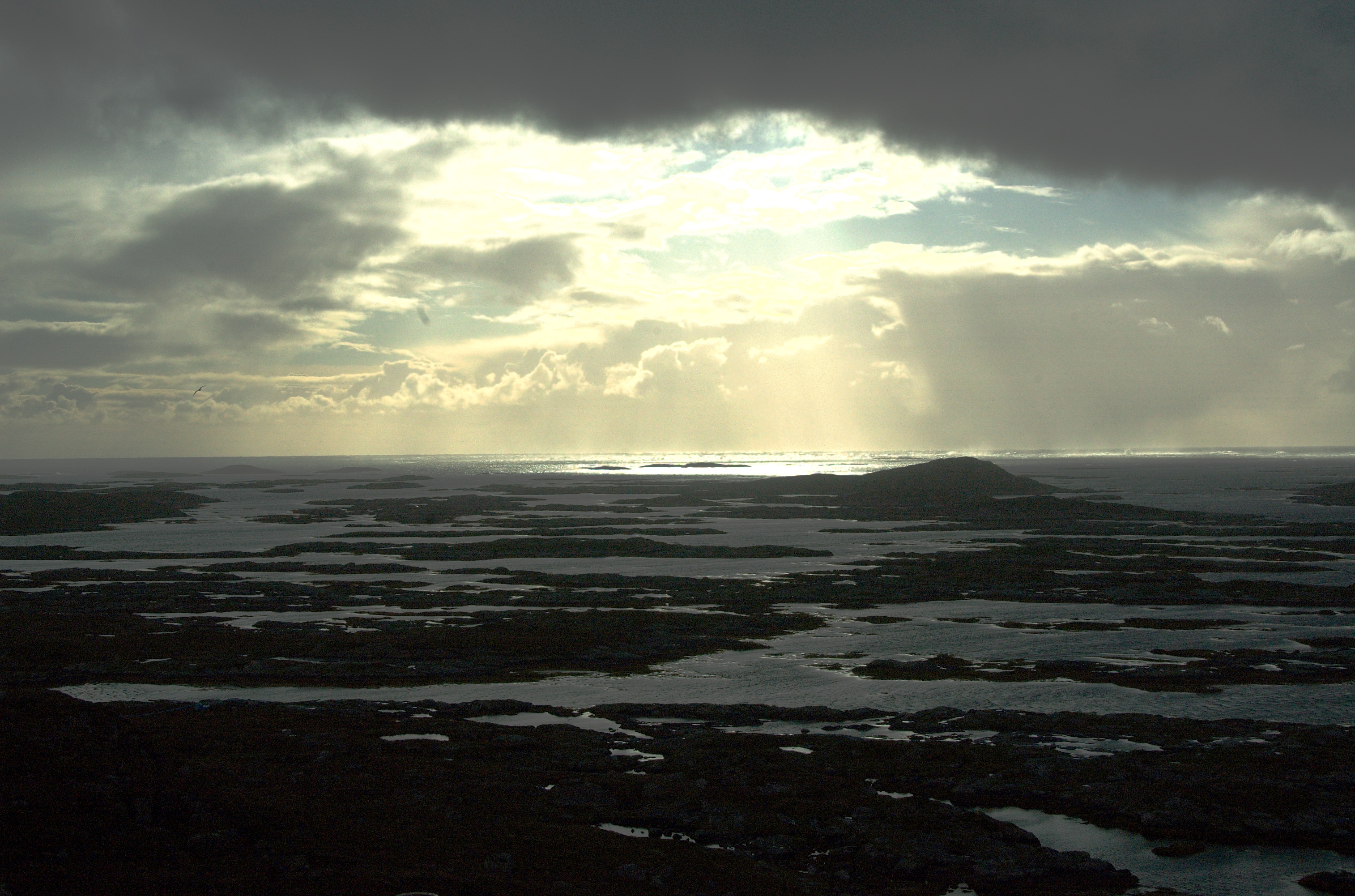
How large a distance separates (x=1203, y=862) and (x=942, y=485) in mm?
149223

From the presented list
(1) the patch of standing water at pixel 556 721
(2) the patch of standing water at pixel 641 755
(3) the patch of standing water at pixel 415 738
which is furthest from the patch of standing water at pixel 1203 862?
(3) the patch of standing water at pixel 415 738

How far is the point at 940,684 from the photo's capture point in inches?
1652

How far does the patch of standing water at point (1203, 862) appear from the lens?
72.9 ft

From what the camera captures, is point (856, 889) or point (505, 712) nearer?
point (856, 889)

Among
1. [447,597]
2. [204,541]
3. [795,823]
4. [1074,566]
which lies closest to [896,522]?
[1074,566]

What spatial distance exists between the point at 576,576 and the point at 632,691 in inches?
1459

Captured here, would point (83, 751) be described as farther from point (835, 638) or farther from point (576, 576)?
point (576, 576)

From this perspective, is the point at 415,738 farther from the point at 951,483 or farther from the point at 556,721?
the point at 951,483

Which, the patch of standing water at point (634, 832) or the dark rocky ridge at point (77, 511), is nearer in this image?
the patch of standing water at point (634, 832)

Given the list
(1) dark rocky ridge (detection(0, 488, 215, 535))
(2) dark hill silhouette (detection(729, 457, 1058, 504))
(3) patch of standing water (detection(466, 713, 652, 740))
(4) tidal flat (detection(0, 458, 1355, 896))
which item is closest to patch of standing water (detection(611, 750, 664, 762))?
(4) tidal flat (detection(0, 458, 1355, 896))

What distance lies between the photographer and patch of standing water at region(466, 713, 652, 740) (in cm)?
3538

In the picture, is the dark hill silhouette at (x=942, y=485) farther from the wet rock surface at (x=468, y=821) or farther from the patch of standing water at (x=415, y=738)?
the wet rock surface at (x=468, y=821)

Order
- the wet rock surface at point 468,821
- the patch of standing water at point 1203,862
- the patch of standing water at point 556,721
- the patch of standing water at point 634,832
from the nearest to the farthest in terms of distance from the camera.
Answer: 1. the wet rock surface at point 468,821
2. the patch of standing water at point 1203,862
3. the patch of standing water at point 634,832
4. the patch of standing water at point 556,721

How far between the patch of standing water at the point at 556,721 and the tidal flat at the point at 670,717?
0.59 metres
